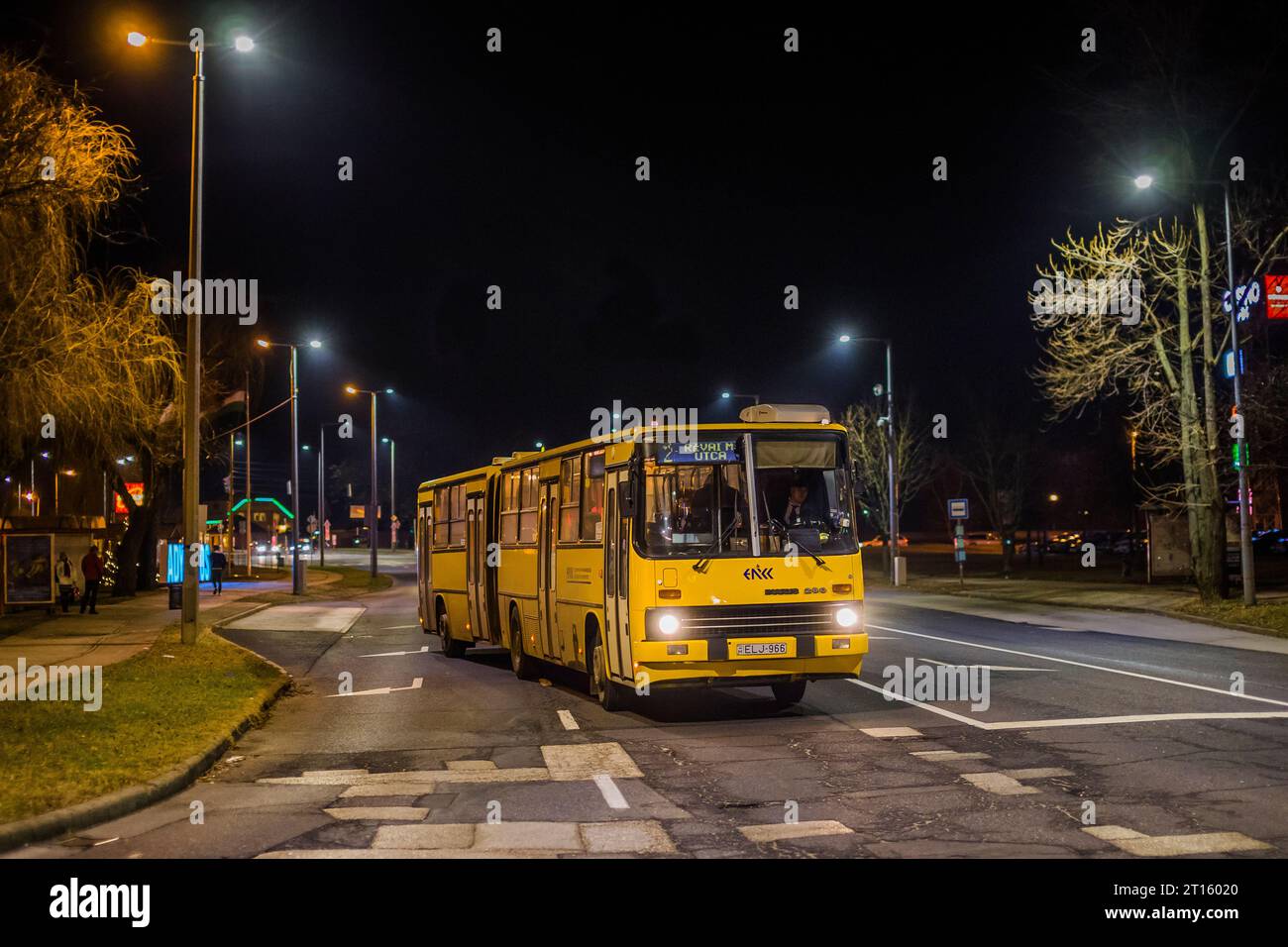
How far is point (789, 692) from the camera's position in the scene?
50.1ft

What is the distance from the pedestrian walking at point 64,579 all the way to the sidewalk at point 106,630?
1.31ft

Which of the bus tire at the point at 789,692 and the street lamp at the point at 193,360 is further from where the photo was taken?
the street lamp at the point at 193,360

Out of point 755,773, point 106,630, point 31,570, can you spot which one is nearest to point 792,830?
point 755,773

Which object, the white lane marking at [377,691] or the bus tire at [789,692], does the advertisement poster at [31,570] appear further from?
the bus tire at [789,692]

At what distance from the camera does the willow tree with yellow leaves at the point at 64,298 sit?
58.2 feet

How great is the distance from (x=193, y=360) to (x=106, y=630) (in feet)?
28.0

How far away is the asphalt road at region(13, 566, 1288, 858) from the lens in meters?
8.20

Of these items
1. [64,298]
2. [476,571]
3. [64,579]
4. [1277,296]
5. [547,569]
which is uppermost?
[1277,296]

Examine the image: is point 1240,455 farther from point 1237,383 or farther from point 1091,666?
point 1091,666

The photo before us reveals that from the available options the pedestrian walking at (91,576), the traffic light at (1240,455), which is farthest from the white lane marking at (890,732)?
the pedestrian walking at (91,576)

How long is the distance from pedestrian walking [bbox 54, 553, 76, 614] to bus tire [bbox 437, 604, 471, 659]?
12409 mm

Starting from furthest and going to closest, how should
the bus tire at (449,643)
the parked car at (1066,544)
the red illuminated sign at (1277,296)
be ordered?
the parked car at (1066,544)
the red illuminated sign at (1277,296)
the bus tire at (449,643)

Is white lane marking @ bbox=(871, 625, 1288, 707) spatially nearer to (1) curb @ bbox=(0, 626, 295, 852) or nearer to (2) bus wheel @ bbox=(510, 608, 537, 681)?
(2) bus wheel @ bbox=(510, 608, 537, 681)
